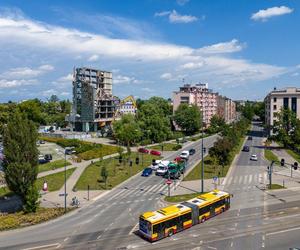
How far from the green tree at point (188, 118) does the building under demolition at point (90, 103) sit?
87.2ft

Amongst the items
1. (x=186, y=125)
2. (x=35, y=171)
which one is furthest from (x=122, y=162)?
(x=186, y=125)

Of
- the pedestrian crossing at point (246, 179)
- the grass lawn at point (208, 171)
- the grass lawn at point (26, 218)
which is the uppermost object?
the grass lawn at point (208, 171)

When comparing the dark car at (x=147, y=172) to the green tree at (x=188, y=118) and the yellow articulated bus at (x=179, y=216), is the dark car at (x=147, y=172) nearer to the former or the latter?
the yellow articulated bus at (x=179, y=216)

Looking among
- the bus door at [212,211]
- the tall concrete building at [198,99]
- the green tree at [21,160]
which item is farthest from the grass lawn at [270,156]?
the tall concrete building at [198,99]

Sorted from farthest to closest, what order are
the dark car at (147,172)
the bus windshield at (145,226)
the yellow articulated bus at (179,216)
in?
1. the dark car at (147,172)
2. the yellow articulated bus at (179,216)
3. the bus windshield at (145,226)

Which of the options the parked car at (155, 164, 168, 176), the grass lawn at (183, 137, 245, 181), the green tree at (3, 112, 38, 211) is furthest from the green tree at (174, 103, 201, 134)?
the green tree at (3, 112, 38, 211)

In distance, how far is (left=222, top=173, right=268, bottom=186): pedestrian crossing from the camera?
57.2 m

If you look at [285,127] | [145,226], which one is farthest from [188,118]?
[145,226]

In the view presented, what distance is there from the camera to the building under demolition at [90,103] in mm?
125938

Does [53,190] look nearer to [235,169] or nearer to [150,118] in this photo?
[235,169]

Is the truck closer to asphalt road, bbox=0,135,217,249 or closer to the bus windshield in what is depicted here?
asphalt road, bbox=0,135,217,249

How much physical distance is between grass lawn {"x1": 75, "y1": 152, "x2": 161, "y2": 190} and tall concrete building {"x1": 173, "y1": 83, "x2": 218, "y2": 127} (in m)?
75.8

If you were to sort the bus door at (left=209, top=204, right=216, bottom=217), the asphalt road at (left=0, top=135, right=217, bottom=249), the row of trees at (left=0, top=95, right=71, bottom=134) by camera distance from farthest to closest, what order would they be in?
1. the row of trees at (left=0, top=95, right=71, bottom=134)
2. the bus door at (left=209, top=204, right=216, bottom=217)
3. the asphalt road at (left=0, top=135, right=217, bottom=249)

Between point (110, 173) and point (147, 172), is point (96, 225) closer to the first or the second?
point (147, 172)
